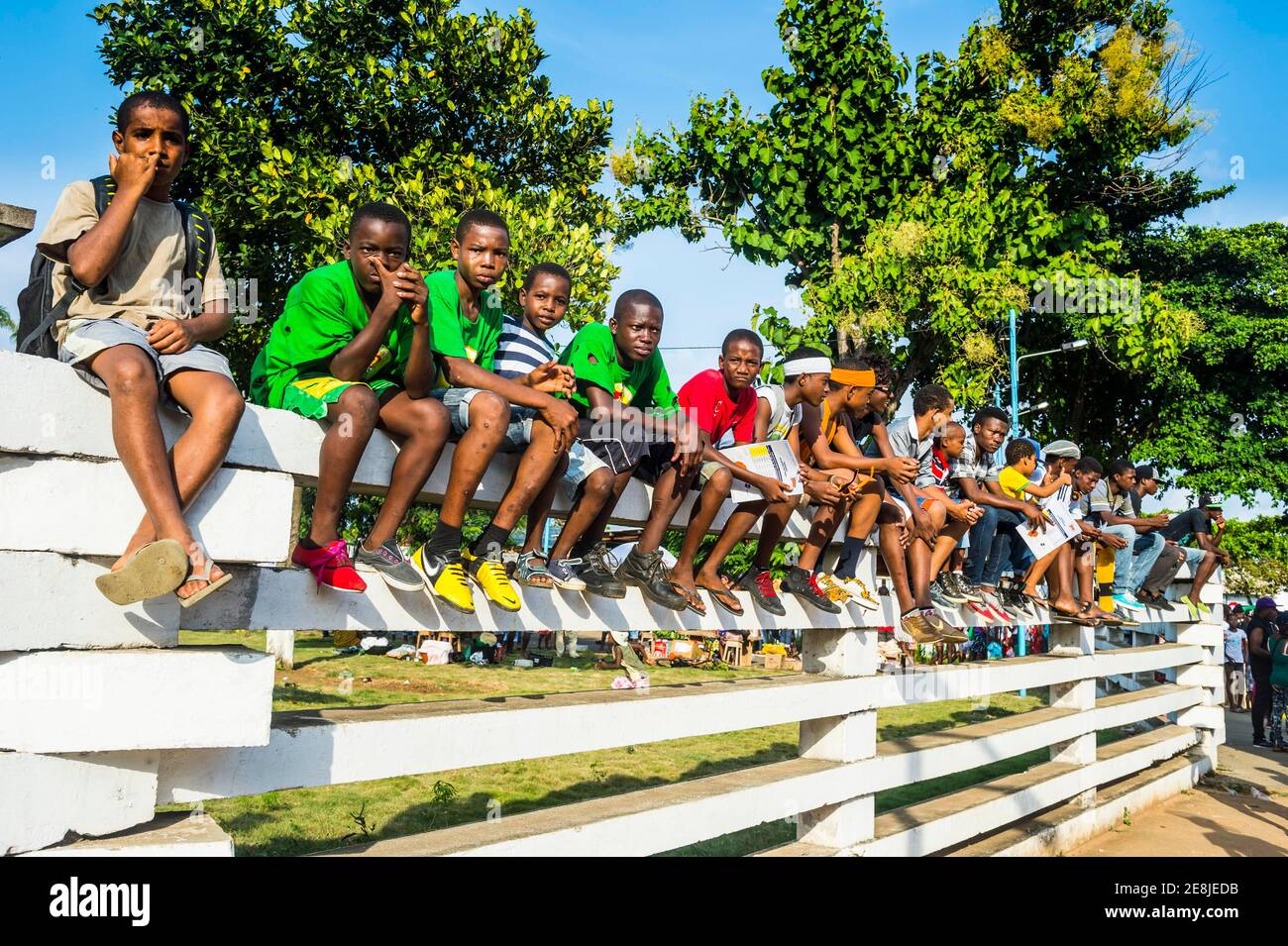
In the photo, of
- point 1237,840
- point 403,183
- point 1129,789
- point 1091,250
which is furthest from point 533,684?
point 1091,250

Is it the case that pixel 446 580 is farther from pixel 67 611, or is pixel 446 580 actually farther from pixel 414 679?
pixel 414 679

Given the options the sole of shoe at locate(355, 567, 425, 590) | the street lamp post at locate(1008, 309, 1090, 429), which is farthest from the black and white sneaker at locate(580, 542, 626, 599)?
the street lamp post at locate(1008, 309, 1090, 429)

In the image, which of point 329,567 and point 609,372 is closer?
point 329,567

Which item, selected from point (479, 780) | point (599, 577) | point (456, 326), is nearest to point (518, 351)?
point (456, 326)

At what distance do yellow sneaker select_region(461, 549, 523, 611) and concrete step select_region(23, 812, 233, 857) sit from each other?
1.19 m

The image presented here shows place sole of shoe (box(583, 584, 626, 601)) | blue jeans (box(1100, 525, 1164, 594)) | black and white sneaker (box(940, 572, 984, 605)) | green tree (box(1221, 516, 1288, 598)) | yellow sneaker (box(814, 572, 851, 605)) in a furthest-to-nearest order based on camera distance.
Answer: green tree (box(1221, 516, 1288, 598)), blue jeans (box(1100, 525, 1164, 594)), black and white sneaker (box(940, 572, 984, 605)), yellow sneaker (box(814, 572, 851, 605)), sole of shoe (box(583, 584, 626, 601))

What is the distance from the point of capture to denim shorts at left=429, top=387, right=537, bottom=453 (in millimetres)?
3752

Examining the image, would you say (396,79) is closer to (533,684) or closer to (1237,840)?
(533,684)

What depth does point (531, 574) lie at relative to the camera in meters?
3.94

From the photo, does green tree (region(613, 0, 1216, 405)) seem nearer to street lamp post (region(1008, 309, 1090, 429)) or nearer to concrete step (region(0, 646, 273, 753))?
street lamp post (region(1008, 309, 1090, 429))

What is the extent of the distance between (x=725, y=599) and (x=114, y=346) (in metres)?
2.99
